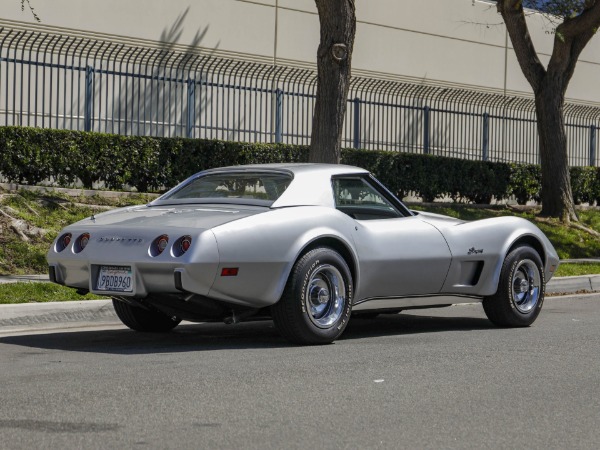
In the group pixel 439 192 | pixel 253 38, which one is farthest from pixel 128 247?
pixel 253 38

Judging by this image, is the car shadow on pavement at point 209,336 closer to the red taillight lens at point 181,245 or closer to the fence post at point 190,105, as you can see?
the red taillight lens at point 181,245

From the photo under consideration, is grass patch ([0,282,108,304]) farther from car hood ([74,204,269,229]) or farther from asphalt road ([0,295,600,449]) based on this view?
car hood ([74,204,269,229])

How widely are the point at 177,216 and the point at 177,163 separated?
9.81 metres

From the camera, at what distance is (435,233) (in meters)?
9.55

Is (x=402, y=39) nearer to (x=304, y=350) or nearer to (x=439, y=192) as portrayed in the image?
(x=439, y=192)

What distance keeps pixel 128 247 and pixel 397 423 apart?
3029 mm

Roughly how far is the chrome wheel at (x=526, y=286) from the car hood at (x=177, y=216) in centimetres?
271

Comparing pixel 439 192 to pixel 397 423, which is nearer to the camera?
pixel 397 423

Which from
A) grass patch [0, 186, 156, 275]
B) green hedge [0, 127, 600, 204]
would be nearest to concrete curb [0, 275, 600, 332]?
grass patch [0, 186, 156, 275]

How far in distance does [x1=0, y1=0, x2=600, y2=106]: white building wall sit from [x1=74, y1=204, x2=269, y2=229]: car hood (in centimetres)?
1443

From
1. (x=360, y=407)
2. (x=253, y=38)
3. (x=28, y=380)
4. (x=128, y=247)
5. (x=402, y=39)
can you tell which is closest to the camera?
(x=360, y=407)

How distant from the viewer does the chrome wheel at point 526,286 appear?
10.1 metres

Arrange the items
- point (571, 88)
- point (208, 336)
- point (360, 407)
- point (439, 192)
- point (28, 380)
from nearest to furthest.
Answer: point (360, 407)
point (28, 380)
point (208, 336)
point (439, 192)
point (571, 88)

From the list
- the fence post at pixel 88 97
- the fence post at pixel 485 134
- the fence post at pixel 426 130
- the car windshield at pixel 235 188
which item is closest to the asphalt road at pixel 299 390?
the car windshield at pixel 235 188
